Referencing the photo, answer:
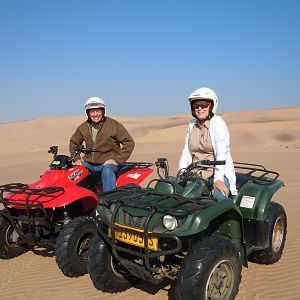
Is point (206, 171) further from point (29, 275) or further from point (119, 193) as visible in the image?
point (29, 275)

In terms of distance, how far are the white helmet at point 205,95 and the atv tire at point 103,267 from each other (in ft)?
6.21

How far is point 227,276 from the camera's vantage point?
3.89m

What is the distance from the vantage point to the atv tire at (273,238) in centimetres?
516

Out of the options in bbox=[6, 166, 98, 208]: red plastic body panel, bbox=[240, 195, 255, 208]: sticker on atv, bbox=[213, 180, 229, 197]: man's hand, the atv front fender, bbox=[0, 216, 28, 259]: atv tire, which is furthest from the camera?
bbox=[0, 216, 28, 259]: atv tire

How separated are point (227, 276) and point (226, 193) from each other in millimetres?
911

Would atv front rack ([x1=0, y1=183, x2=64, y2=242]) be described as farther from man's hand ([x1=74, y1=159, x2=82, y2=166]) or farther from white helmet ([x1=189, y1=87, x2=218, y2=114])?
white helmet ([x1=189, y1=87, x2=218, y2=114])

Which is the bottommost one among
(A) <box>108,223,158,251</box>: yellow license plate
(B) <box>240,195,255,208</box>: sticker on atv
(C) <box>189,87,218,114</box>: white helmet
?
(A) <box>108,223,158,251</box>: yellow license plate

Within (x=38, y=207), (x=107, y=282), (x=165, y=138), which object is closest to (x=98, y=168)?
(x=38, y=207)

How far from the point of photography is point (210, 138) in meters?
4.81

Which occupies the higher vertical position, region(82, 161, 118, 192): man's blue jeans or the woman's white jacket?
the woman's white jacket

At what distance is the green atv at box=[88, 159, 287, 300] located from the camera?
3559 mm

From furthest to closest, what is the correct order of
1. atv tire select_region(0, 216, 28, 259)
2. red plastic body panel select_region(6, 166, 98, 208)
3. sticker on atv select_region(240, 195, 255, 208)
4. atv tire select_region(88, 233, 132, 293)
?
atv tire select_region(0, 216, 28, 259) < red plastic body panel select_region(6, 166, 98, 208) < sticker on atv select_region(240, 195, 255, 208) < atv tire select_region(88, 233, 132, 293)

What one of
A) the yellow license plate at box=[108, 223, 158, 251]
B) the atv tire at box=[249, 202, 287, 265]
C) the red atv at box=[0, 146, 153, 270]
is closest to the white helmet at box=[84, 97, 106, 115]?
the red atv at box=[0, 146, 153, 270]

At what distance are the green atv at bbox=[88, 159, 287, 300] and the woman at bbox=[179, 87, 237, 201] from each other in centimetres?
20
